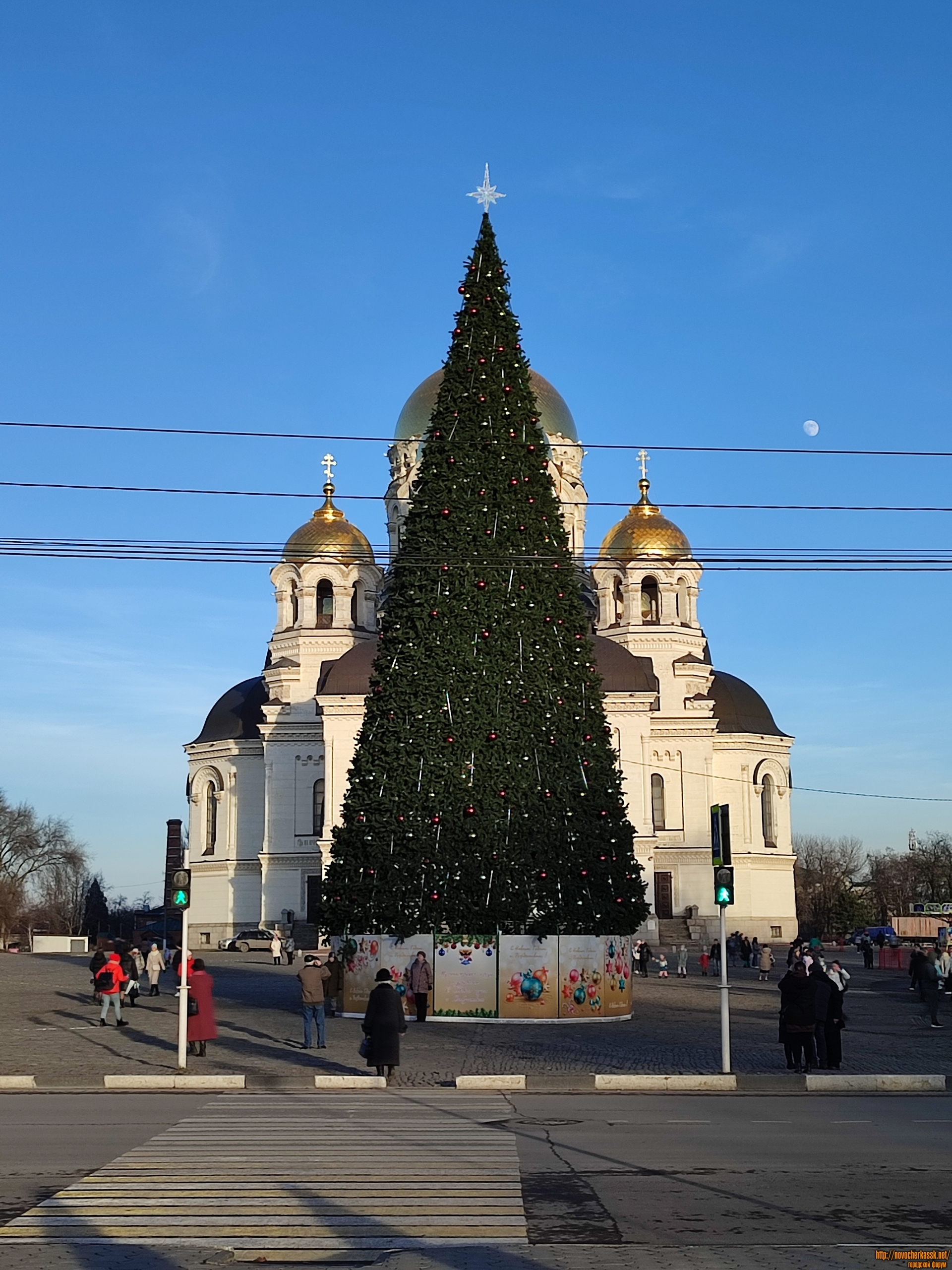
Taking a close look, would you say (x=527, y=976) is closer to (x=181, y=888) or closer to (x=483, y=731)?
(x=483, y=731)

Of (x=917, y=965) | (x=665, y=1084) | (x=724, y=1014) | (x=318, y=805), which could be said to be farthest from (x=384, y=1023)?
(x=318, y=805)

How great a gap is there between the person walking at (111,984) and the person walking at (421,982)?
16.9ft

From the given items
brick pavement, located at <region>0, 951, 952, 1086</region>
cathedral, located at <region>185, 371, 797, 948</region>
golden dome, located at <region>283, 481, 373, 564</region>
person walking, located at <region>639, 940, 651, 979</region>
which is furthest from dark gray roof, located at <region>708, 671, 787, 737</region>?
brick pavement, located at <region>0, 951, 952, 1086</region>

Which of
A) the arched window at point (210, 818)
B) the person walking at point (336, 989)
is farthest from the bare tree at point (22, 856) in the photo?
the person walking at point (336, 989)

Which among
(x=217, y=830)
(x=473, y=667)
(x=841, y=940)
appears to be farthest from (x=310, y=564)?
(x=473, y=667)

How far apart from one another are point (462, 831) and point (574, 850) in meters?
2.17

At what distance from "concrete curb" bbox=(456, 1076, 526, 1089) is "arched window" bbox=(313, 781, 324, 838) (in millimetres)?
52982

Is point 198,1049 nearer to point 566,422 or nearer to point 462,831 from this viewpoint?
point 462,831

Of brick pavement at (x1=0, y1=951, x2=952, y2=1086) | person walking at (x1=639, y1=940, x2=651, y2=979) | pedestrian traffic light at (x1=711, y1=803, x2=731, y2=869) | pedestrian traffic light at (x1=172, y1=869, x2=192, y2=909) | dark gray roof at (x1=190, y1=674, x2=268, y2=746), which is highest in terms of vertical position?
dark gray roof at (x1=190, y1=674, x2=268, y2=746)

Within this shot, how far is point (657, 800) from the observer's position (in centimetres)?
7094

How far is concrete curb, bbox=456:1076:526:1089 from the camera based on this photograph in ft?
60.2

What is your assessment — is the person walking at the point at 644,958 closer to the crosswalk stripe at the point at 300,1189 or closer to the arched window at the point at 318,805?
the arched window at the point at 318,805

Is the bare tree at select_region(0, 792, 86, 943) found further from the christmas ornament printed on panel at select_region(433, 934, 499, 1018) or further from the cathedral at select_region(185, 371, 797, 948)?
the christmas ornament printed on panel at select_region(433, 934, 499, 1018)

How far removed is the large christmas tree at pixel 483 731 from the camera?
27.8 m
